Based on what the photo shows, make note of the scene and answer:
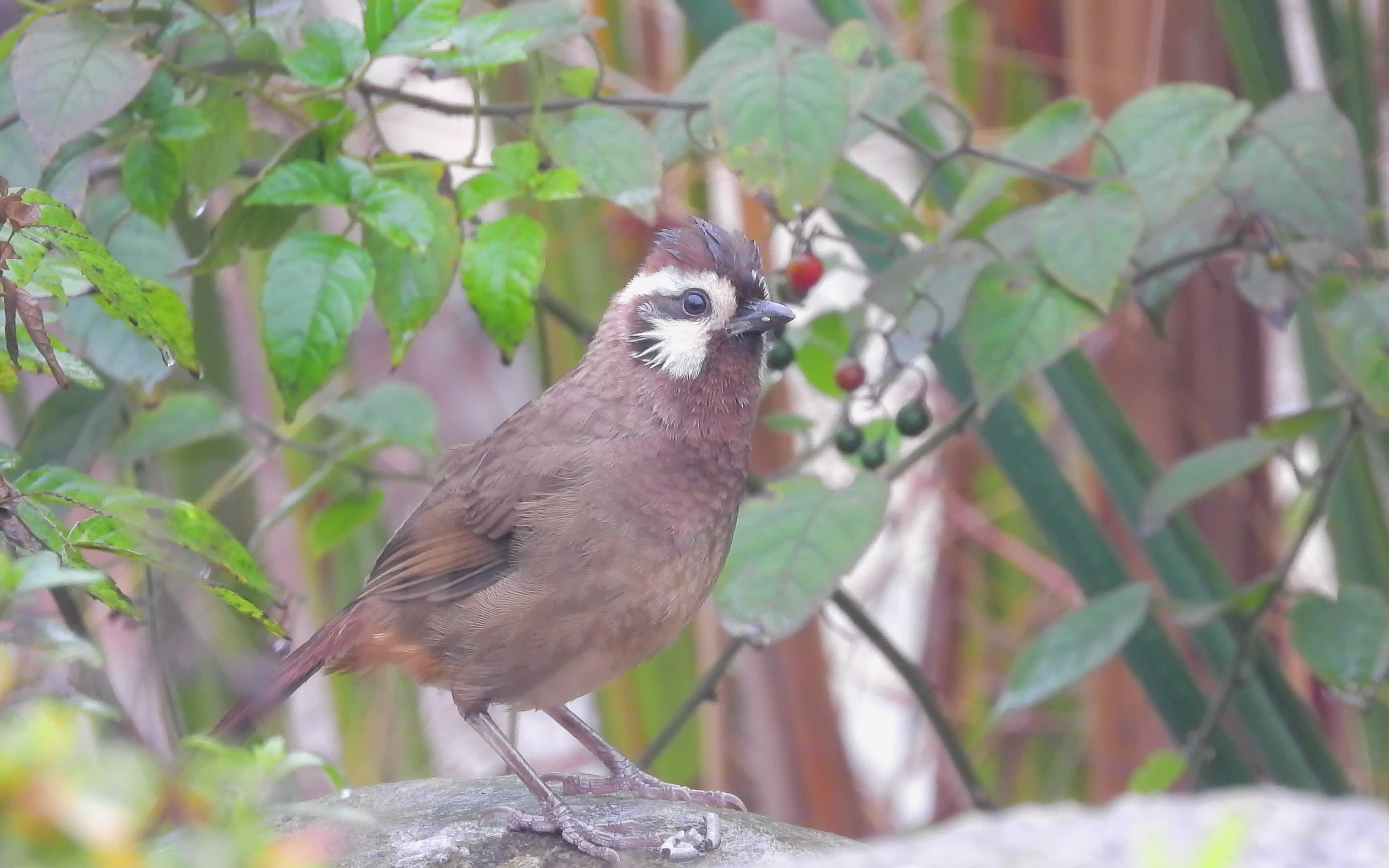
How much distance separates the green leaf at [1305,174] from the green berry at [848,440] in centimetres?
78

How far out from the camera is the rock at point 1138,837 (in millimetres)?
1026

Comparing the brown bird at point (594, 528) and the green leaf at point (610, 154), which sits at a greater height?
the green leaf at point (610, 154)

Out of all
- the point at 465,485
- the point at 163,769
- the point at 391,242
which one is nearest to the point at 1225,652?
the point at 465,485

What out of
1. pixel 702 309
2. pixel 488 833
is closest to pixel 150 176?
pixel 702 309

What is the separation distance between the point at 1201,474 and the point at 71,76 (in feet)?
6.57

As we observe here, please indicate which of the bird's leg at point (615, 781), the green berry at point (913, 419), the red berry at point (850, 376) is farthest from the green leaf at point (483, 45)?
the bird's leg at point (615, 781)

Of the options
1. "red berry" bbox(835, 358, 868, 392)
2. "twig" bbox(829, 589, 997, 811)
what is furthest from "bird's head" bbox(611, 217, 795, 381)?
"twig" bbox(829, 589, 997, 811)

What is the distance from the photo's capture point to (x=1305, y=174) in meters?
2.52

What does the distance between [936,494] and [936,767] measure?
899 mm

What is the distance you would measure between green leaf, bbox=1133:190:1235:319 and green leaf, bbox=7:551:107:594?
2030mm

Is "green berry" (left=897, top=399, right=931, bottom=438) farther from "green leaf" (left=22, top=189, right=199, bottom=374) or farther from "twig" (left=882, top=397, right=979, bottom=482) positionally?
"green leaf" (left=22, top=189, right=199, bottom=374)

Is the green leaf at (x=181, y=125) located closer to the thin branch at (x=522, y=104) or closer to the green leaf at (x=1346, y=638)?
the thin branch at (x=522, y=104)

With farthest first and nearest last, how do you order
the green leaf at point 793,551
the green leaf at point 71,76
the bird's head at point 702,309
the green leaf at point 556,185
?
1. the bird's head at point 702,309
2. the green leaf at point 793,551
3. the green leaf at point 556,185
4. the green leaf at point 71,76

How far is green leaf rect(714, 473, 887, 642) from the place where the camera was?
7.61ft
